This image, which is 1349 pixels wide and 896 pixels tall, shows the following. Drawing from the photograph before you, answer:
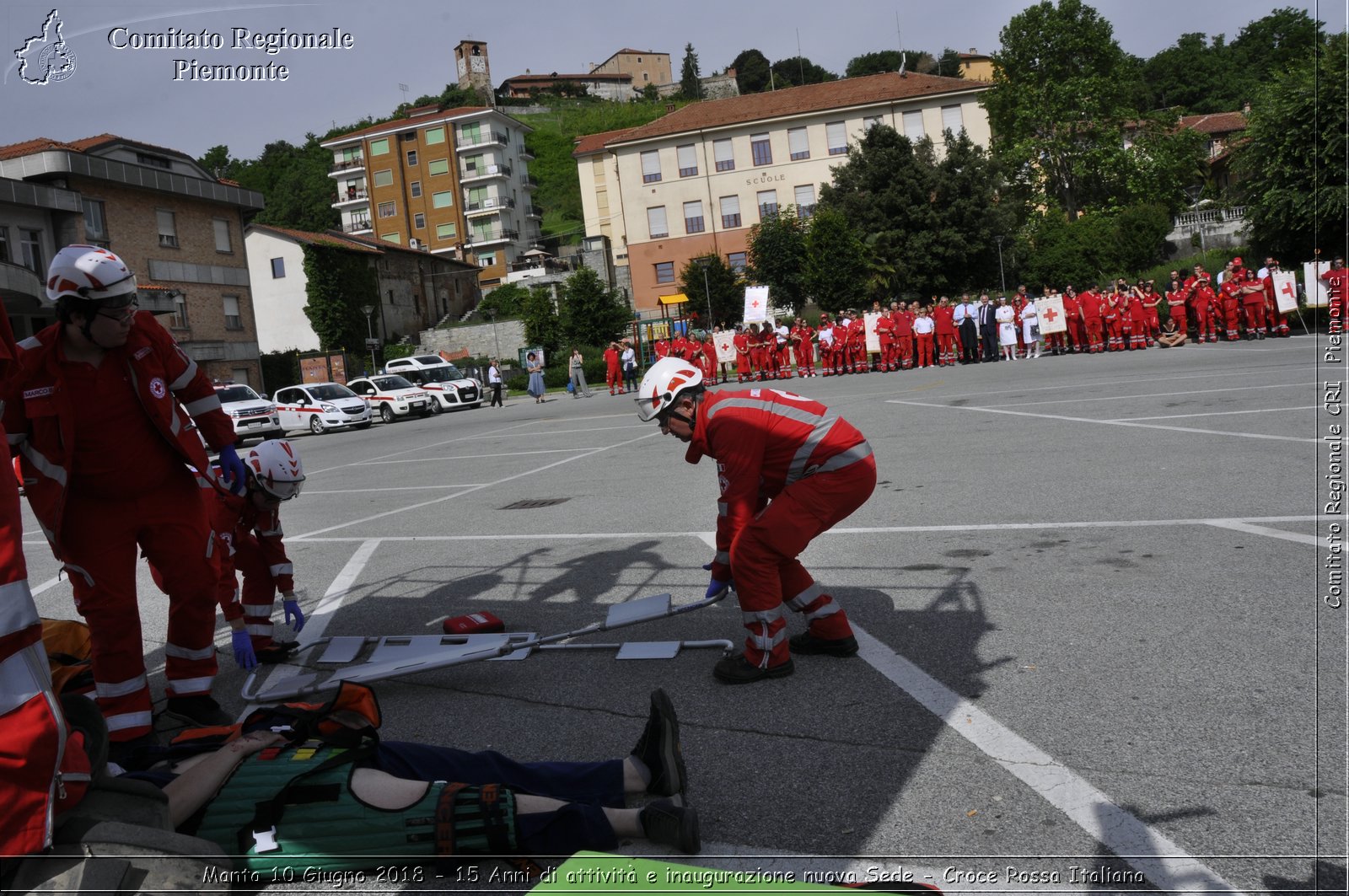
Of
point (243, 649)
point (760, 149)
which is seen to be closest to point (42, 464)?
point (243, 649)

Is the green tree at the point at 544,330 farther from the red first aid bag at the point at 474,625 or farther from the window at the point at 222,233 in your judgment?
the red first aid bag at the point at 474,625

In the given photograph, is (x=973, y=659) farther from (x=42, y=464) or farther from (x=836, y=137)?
(x=836, y=137)

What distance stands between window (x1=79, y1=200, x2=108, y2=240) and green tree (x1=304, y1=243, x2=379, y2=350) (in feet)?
67.0

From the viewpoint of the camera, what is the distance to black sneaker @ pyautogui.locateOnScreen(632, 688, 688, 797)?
348cm

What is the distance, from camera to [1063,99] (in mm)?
64562

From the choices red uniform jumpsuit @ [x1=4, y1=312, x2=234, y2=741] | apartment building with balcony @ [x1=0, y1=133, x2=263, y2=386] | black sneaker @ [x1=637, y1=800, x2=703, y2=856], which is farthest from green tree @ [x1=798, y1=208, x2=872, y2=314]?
black sneaker @ [x1=637, y1=800, x2=703, y2=856]

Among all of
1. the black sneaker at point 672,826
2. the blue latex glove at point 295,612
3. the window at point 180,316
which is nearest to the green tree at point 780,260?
the window at point 180,316

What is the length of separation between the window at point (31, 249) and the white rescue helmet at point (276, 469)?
36.7m

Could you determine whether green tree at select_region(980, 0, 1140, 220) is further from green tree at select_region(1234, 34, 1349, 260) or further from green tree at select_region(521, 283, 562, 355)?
green tree at select_region(1234, 34, 1349, 260)

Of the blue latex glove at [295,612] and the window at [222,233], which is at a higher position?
the window at [222,233]

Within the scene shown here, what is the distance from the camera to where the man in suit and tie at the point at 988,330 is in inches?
1174

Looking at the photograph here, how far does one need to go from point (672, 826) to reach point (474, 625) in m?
2.81

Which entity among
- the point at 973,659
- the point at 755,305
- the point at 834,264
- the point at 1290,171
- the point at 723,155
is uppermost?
the point at 723,155

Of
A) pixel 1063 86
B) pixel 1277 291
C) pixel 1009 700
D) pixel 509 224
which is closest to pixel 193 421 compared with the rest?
pixel 1009 700
